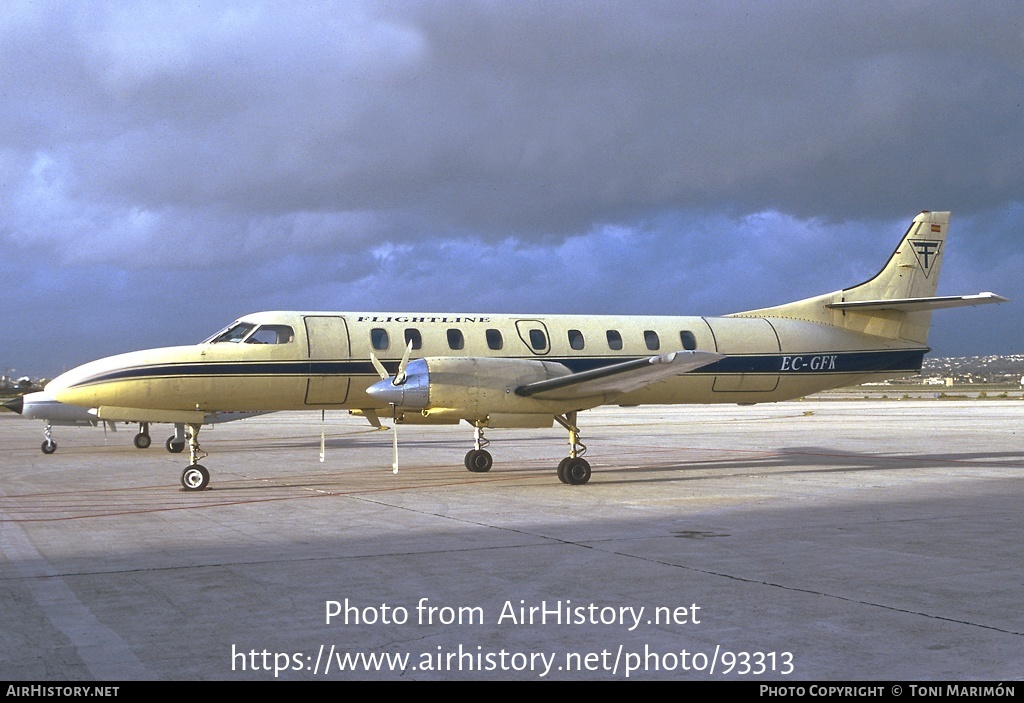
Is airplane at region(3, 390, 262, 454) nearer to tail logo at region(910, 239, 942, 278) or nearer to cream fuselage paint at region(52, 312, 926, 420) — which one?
cream fuselage paint at region(52, 312, 926, 420)

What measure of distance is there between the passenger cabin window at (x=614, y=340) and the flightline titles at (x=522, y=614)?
1195cm

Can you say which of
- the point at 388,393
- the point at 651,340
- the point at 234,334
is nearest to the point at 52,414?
the point at 234,334

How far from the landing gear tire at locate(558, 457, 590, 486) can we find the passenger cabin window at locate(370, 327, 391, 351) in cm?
408

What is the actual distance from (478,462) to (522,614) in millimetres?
12779

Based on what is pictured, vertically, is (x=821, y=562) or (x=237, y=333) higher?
(x=237, y=333)

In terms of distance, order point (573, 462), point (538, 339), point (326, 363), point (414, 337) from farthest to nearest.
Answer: point (538, 339) < point (414, 337) < point (326, 363) < point (573, 462)

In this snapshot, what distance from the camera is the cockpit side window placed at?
17.2 m

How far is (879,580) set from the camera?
8359 mm

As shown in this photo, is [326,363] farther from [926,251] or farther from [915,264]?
[926,251]

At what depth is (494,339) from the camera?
18.4 metres

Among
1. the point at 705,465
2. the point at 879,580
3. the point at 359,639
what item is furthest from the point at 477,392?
the point at 359,639

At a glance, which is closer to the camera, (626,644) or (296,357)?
(626,644)
